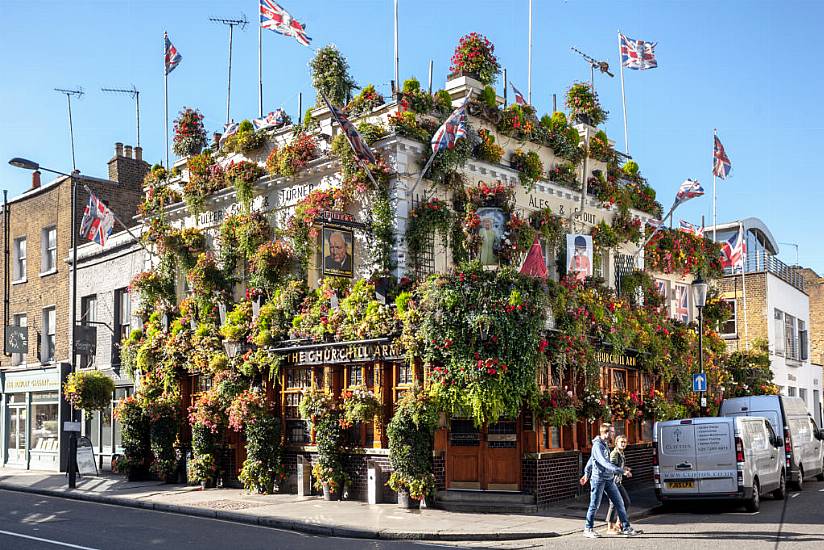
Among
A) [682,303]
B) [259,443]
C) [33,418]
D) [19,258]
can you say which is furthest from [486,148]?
[19,258]

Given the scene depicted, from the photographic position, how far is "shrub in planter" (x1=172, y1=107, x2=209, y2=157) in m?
26.9

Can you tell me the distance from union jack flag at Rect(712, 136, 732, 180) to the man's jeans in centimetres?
1607

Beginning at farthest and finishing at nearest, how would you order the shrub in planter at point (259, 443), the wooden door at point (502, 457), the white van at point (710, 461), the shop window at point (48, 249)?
the shop window at point (48, 249) < the shrub in planter at point (259, 443) < the wooden door at point (502, 457) < the white van at point (710, 461)

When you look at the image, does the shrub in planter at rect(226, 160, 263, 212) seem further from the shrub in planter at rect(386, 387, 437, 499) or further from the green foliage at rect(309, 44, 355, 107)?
the shrub in planter at rect(386, 387, 437, 499)

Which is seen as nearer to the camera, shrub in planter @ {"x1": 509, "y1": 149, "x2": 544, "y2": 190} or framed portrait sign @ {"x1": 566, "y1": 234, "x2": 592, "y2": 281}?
shrub in planter @ {"x1": 509, "y1": 149, "x2": 544, "y2": 190}

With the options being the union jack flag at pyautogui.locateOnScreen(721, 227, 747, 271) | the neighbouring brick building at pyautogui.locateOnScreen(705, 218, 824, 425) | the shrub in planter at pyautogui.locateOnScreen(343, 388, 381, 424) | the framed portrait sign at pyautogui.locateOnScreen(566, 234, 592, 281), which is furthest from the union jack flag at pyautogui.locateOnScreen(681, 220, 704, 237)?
the shrub in planter at pyautogui.locateOnScreen(343, 388, 381, 424)

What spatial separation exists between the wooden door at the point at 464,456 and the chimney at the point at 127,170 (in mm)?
19011

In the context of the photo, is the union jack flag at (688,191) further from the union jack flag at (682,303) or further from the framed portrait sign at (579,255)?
the union jack flag at (682,303)

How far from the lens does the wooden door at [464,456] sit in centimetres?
1894

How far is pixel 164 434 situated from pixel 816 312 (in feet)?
136

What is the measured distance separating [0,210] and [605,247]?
23857 millimetres

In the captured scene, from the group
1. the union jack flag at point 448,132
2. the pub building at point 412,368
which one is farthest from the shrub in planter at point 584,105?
the union jack flag at point 448,132

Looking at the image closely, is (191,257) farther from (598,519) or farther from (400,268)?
(598,519)

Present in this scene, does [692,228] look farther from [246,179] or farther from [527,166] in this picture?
[246,179]
